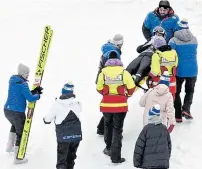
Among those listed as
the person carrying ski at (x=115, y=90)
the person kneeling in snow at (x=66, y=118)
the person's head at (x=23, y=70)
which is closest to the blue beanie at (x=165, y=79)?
the person carrying ski at (x=115, y=90)

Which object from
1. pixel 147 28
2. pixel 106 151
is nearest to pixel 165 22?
pixel 147 28

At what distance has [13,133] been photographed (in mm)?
9609

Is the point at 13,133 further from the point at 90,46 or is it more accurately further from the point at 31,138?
the point at 90,46

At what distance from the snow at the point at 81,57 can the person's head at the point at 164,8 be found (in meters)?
2.09

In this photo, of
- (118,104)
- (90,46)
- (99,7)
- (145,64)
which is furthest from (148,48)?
(99,7)

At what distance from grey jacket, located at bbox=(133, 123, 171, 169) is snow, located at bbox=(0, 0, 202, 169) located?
150cm

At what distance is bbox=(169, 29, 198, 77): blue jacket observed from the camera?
9.57 meters

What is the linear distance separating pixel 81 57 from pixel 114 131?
6.53m

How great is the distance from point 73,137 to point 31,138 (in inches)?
83.8

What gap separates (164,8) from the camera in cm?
1012

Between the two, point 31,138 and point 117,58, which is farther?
point 31,138

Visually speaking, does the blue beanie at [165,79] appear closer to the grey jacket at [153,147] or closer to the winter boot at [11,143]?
the grey jacket at [153,147]

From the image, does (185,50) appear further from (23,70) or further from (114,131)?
(23,70)

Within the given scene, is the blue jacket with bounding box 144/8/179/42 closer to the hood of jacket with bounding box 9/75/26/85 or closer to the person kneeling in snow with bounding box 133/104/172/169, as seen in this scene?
the hood of jacket with bounding box 9/75/26/85
